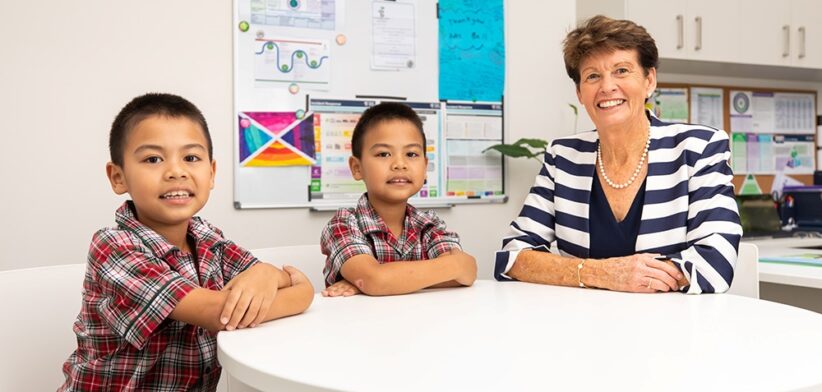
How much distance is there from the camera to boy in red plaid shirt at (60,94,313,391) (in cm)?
110

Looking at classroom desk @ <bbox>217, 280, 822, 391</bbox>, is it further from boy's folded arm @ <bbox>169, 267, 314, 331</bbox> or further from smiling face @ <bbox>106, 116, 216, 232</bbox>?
smiling face @ <bbox>106, 116, 216, 232</bbox>

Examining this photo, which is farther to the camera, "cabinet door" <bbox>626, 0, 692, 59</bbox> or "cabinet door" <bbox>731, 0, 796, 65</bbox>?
"cabinet door" <bbox>731, 0, 796, 65</bbox>

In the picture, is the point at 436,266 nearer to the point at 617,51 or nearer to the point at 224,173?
the point at 617,51

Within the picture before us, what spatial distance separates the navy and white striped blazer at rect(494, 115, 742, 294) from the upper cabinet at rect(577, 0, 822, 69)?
1.60 meters

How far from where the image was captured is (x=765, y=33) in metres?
3.49

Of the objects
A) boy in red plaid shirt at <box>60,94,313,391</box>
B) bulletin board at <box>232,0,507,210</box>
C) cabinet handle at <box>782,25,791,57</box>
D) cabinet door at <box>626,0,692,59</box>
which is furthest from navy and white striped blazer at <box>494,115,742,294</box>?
cabinet handle at <box>782,25,791,57</box>

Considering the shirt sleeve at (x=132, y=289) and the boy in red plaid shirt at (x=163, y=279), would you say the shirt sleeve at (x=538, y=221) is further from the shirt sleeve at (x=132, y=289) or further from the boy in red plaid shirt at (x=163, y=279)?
the shirt sleeve at (x=132, y=289)

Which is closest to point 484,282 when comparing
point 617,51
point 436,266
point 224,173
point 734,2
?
point 436,266

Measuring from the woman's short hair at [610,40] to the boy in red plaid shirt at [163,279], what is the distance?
97 cm

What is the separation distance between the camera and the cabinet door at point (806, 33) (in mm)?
3574

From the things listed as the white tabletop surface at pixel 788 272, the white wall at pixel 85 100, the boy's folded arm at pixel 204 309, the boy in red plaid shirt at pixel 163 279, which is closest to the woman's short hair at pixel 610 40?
the white tabletop surface at pixel 788 272

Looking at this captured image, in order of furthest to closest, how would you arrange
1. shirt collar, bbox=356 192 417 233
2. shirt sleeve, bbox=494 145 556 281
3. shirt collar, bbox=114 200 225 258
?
1. shirt sleeve, bbox=494 145 556 281
2. shirt collar, bbox=356 192 417 233
3. shirt collar, bbox=114 200 225 258

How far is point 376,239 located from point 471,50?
5.34 ft

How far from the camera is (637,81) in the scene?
5.65 ft
